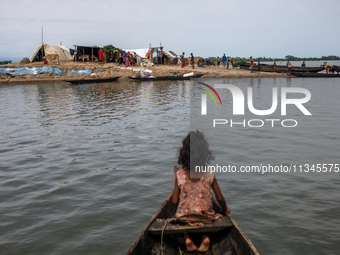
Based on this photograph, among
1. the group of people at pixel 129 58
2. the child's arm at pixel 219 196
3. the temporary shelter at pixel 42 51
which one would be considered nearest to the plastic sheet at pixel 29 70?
the temporary shelter at pixel 42 51

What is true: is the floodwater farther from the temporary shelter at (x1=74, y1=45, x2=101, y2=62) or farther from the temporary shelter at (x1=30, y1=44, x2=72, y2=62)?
the temporary shelter at (x1=30, y1=44, x2=72, y2=62)

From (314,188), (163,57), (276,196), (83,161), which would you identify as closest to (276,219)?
(276,196)

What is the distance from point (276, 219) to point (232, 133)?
192 inches

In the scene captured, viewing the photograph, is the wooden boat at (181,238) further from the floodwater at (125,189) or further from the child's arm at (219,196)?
the floodwater at (125,189)

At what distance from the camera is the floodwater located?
12.4 ft

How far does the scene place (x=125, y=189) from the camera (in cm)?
517

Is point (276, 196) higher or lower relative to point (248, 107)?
lower

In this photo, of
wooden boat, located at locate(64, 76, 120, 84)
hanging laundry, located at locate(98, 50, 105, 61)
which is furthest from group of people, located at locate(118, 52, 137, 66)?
wooden boat, located at locate(64, 76, 120, 84)

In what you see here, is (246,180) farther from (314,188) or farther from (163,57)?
(163,57)

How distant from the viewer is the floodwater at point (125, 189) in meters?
3.79

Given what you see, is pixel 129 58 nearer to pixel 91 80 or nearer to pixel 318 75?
pixel 91 80

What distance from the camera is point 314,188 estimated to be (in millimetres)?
5012

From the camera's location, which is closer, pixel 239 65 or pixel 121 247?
pixel 121 247

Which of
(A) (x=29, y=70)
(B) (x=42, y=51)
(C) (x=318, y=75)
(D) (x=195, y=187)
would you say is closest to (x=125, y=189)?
(D) (x=195, y=187)
